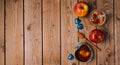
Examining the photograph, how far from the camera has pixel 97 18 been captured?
1809 mm

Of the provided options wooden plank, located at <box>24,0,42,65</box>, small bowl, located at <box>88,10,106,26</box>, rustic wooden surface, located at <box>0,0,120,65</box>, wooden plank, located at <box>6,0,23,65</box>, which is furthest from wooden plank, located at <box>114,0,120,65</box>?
wooden plank, located at <box>6,0,23,65</box>

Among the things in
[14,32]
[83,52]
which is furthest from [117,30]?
[14,32]

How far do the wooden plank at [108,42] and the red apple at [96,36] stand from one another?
54 millimetres

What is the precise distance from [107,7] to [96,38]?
0.83 ft

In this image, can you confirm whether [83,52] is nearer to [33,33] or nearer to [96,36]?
[96,36]

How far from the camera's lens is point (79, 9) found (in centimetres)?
179

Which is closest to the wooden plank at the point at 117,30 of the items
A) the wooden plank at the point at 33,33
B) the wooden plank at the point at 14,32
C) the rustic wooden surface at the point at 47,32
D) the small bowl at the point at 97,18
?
the rustic wooden surface at the point at 47,32

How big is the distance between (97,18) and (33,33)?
50 centimetres

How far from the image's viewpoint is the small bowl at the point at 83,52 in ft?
5.97

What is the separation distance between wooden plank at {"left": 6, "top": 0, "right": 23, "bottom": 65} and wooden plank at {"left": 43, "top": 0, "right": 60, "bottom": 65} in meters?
0.19

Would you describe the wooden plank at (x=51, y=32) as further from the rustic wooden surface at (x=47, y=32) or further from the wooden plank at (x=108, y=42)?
the wooden plank at (x=108, y=42)

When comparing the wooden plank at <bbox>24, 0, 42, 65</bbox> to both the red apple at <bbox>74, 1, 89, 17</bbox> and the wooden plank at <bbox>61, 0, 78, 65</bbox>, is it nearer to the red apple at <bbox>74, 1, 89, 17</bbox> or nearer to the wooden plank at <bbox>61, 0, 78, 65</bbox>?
the wooden plank at <bbox>61, 0, 78, 65</bbox>

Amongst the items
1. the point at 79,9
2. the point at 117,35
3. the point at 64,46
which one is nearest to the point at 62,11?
the point at 79,9

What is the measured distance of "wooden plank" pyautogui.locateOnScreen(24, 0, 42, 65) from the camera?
1897 millimetres
